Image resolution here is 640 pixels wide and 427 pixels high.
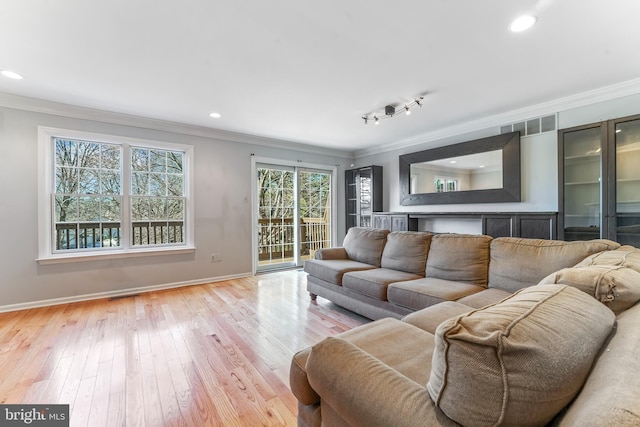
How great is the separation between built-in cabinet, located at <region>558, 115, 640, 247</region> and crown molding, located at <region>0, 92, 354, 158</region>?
400 centimetres

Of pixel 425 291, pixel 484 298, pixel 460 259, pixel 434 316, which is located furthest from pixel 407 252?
A: pixel 434 316

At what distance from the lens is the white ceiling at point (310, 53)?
183cm

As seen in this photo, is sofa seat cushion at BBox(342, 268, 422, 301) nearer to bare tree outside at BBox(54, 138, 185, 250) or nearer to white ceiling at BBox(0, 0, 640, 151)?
white ceiling at BBox(0, 0, 640, 151)

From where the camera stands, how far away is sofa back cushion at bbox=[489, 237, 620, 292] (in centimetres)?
202

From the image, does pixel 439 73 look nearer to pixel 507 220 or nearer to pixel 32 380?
pixel 507 220

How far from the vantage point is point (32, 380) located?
6.09ft

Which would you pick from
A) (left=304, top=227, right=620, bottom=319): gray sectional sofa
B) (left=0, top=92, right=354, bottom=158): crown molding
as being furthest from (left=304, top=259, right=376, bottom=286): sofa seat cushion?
(left=0, top=92, right=354, bottom=158): crown molding

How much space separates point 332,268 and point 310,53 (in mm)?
2181

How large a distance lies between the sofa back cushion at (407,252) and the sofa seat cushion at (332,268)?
0.86 feet

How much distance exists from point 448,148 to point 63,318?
18.0ft

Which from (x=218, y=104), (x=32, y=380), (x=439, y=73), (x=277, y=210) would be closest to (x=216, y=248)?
(x=277, y=210)

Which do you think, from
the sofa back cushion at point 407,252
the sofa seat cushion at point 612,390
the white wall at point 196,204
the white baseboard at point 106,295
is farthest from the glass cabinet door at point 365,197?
the sofa seat cushion at point 612,390

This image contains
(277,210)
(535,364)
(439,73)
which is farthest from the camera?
(277,210)

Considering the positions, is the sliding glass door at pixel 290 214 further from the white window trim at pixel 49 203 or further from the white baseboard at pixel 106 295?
the white window trim at pixel 49 203
